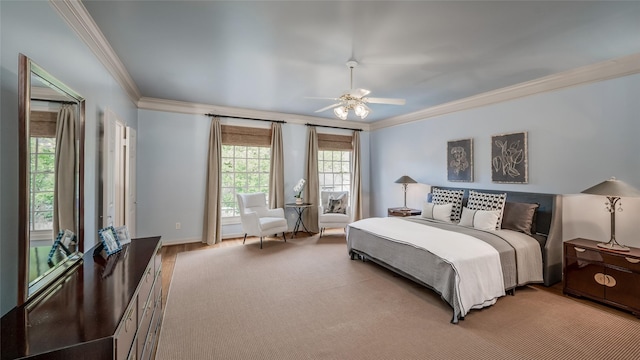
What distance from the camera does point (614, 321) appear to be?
2.46 metres

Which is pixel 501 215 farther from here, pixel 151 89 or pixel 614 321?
pixel 151 89

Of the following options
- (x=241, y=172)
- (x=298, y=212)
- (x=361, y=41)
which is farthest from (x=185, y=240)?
(x=361, y=41)

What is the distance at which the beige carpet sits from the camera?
80.9 inches

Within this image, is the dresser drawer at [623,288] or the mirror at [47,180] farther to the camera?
the dresser drawer at [623,288]

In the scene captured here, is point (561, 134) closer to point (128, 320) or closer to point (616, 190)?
point (616, 190)

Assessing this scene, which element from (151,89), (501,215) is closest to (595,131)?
(501,215)

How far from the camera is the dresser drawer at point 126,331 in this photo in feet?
3.81

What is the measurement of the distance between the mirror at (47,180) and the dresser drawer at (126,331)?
0.46 meters

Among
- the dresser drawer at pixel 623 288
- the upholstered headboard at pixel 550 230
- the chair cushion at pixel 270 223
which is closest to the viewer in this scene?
the dresser drawer at pixel 623 288

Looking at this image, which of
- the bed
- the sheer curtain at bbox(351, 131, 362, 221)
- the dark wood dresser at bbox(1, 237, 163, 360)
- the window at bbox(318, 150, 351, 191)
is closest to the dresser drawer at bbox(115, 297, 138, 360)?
the dark wood dresser at bbox(1, 237, 163, 360)

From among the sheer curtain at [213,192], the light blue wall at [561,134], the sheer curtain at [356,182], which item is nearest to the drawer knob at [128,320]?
the sheer curtain at [213,192]

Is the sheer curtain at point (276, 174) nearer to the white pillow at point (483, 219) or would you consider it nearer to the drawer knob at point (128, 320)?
the white pillow at point (483, 219)

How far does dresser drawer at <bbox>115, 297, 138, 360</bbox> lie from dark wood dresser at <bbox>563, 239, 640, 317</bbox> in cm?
402

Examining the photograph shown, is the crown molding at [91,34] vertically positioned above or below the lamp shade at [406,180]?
above
